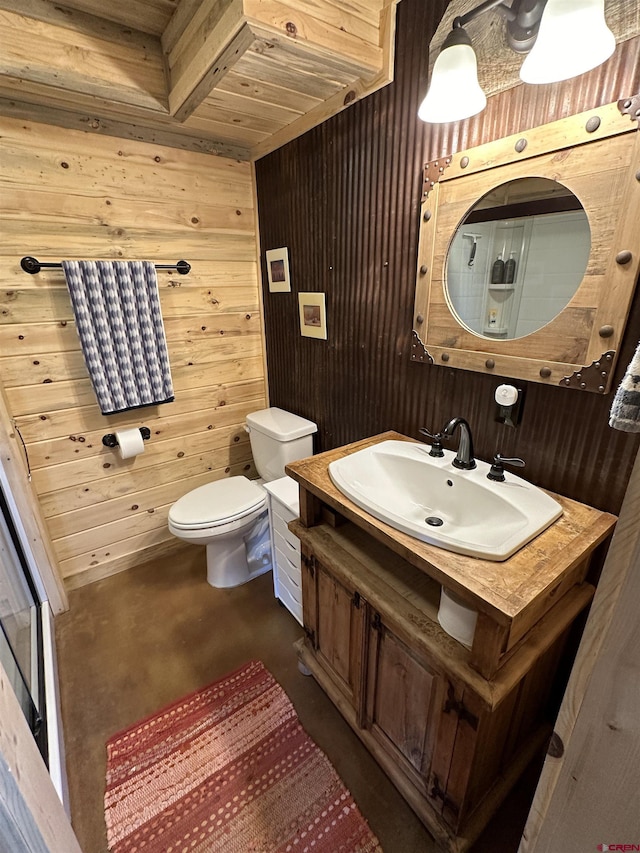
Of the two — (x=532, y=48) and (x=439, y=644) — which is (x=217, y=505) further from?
(x=532, y=48)

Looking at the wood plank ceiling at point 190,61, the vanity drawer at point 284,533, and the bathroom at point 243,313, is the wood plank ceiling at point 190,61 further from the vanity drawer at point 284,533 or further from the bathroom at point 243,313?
the vanity drawer at point 284,533

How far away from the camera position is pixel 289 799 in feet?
3.74

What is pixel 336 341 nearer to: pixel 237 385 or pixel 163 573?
pixel 237 385

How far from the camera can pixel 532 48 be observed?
829mm

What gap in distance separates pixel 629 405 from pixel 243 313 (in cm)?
197

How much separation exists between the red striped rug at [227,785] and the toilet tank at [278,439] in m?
0.96

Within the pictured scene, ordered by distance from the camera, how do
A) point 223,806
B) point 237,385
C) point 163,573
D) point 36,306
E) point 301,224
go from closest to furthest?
point 223,806 < point 36,306 < point 301,224 < point 163,573 < point 237,385

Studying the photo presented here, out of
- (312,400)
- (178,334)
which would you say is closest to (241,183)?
(178,334)

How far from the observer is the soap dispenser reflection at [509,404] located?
108 cm

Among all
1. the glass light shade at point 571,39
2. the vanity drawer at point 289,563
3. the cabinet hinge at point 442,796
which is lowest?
the cabinet hinge at point 442,796

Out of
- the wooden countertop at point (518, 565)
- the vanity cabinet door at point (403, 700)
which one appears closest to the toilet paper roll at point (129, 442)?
the wooden countertop at point (518, 565)

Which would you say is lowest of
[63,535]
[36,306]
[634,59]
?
[63,535]

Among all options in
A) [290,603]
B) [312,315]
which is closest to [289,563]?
[290,603]

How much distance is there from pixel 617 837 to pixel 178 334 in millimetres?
2111
